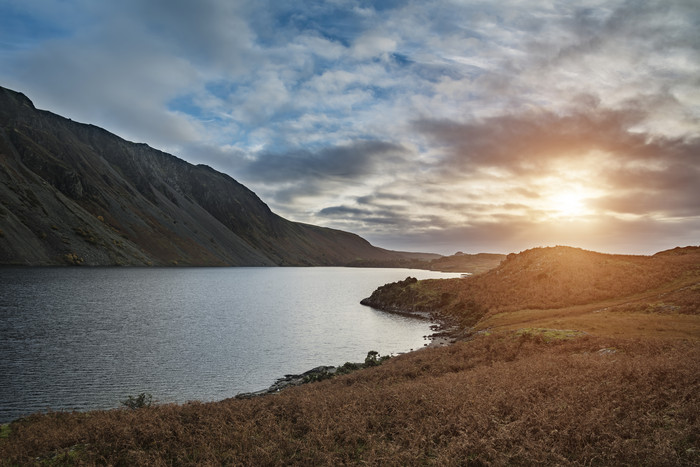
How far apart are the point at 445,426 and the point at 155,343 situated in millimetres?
44377

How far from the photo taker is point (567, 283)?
54.5 m

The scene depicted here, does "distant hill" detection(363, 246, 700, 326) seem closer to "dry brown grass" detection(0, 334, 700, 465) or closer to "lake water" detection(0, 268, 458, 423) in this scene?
"lake water" detection(0, 268, 458, 423)

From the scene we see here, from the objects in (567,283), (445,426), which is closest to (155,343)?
(445,426)

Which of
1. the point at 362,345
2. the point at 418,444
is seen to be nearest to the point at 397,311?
the point at 362,345

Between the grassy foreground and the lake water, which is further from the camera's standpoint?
the lake water

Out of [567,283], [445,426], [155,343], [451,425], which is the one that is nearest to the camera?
[445,426]

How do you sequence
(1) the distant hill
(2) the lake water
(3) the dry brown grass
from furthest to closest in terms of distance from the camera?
(1) the distant hill
(2) the lake water
(3) the dry brown grass

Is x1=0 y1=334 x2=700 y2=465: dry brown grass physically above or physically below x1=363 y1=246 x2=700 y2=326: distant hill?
below

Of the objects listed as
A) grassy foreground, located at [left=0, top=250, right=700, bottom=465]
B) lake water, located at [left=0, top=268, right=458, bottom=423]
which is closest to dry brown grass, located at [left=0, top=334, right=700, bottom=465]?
grassy foreground, located at [left=0, top=250, right=700, bottom=465]

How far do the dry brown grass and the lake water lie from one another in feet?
52.2

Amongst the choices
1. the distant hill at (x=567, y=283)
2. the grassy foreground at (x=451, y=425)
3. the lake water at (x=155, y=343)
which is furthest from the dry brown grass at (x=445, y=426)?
the distant hill at (x=567, y=283)

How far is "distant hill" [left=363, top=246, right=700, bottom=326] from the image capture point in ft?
149

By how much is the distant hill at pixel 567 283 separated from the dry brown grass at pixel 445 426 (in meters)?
25.1

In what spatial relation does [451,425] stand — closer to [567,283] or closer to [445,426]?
[445,426]
